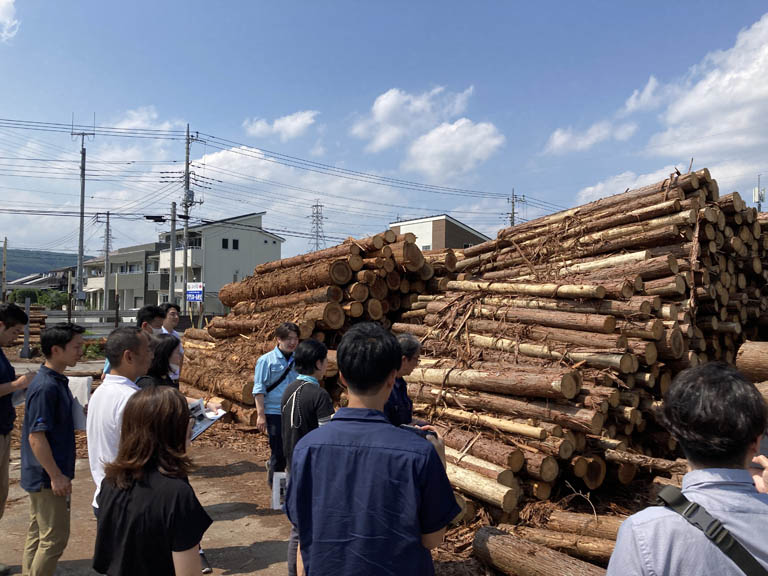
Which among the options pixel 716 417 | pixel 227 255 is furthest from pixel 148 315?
pixel 227 255

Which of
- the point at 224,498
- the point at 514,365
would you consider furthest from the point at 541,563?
the point at 224,498

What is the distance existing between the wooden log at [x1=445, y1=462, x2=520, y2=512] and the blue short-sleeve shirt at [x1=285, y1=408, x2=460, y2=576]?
3308mm

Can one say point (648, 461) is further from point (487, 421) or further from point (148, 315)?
point (148, 315)

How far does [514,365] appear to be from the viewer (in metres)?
6.91

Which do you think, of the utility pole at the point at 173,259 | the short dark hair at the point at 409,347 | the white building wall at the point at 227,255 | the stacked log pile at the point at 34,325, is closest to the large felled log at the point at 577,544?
the short dark hair at the point at 409,347

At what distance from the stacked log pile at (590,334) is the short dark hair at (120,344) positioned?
140 inches

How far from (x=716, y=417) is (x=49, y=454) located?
4.02m

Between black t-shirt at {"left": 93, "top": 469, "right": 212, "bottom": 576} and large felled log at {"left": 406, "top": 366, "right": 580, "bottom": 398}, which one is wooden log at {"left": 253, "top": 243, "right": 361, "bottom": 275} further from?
black t-shirt at {"left": 93, "top": 469, "right": 212, "bottom": 576}

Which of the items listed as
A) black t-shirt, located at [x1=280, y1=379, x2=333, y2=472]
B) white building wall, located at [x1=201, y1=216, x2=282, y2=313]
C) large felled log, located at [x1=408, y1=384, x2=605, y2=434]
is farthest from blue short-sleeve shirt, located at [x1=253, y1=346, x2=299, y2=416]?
white building wall, located at [x1=201, y1=216, x2=282, y2=313]

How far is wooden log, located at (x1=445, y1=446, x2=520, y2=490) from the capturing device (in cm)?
550

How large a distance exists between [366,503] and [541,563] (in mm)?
2471

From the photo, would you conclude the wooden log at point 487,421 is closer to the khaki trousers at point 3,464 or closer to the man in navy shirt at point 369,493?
the man in navy shirt at point 369,493

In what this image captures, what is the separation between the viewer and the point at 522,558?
4.14 m

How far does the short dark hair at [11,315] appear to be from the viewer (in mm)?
4918
